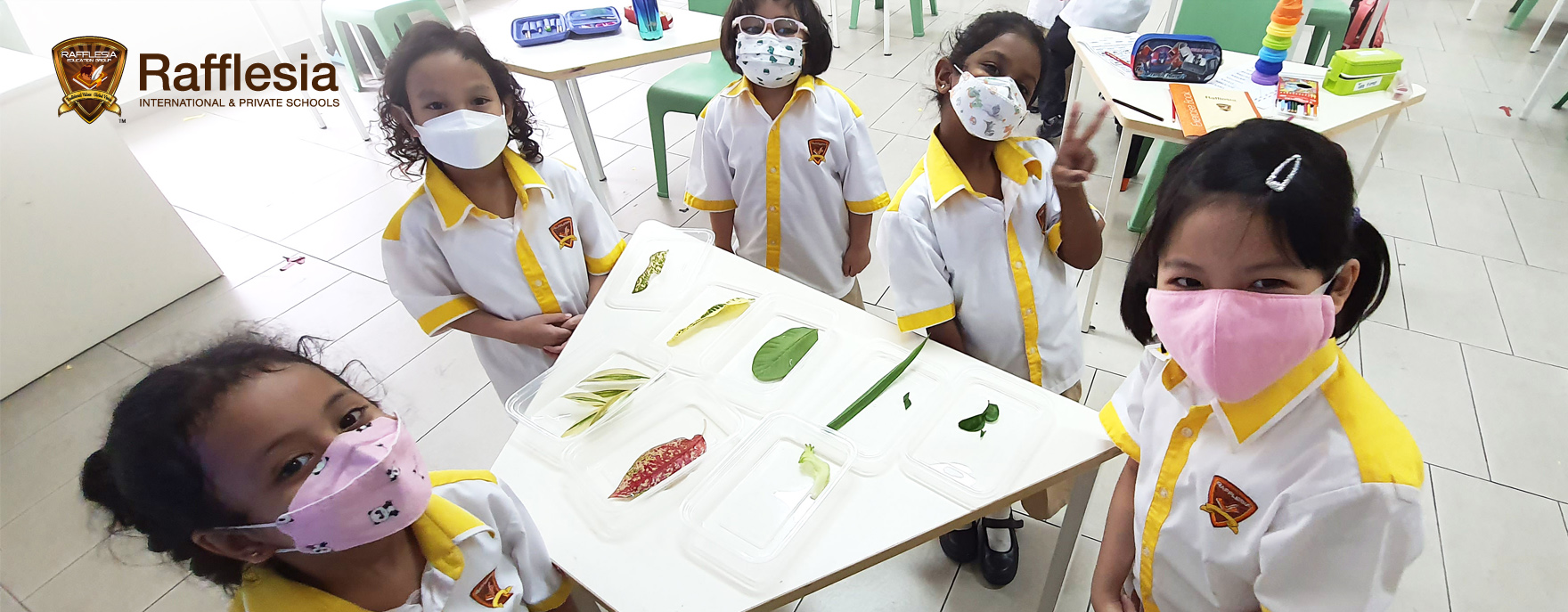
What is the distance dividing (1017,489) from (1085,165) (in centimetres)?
51

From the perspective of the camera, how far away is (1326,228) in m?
0.68

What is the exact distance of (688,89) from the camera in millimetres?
2754

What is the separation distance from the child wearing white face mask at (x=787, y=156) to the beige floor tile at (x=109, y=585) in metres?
1.69

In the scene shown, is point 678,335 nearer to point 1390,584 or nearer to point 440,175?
point 440,175

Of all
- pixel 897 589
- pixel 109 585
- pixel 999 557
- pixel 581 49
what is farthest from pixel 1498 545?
pixel 109 585

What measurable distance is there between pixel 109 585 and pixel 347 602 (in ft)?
5.37

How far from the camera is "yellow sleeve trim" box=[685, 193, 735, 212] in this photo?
176cm

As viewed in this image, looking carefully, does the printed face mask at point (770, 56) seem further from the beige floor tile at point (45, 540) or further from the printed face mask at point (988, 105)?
the beige floor tile at point (45, 540)

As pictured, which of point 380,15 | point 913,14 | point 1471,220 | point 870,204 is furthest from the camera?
point 913,14

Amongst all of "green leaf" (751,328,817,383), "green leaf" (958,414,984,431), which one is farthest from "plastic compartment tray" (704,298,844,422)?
"green leaf" (958,414,984,431)

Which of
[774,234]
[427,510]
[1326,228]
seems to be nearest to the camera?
[1326,228]

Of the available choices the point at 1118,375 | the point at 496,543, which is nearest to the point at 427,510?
the point at 496,543

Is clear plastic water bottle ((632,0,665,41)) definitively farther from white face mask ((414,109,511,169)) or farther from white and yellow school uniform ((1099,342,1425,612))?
white and yellow school uniform ((1099,342,1425,612))

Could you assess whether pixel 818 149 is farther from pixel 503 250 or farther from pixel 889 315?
pixel 889 315
